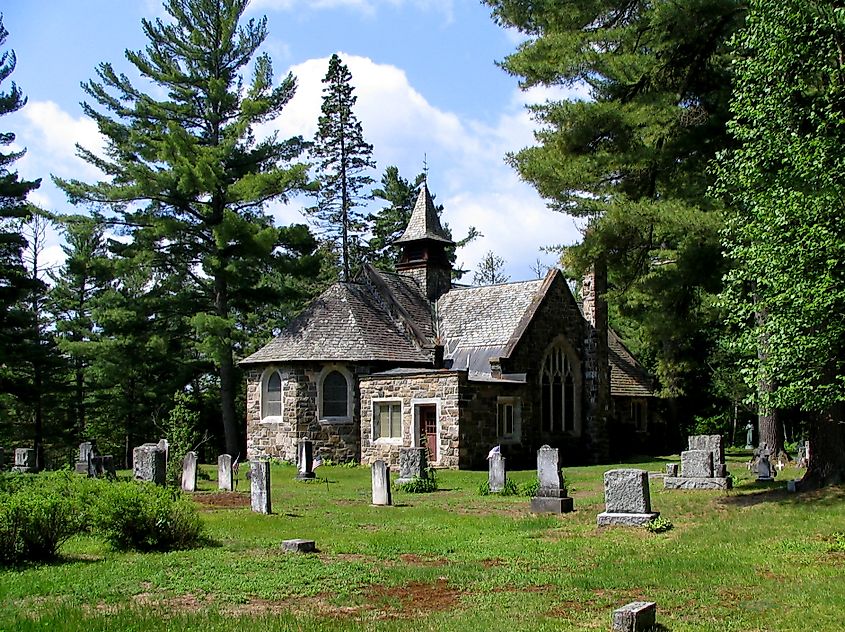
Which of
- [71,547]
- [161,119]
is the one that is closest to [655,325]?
[71,547]

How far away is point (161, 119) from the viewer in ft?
111

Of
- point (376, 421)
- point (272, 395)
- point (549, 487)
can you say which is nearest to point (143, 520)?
point (549, 487)

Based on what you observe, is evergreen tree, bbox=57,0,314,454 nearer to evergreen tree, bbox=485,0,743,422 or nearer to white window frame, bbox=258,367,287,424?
white window frame, bbox=258,367,287,424

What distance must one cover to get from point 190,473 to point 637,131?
496 inches

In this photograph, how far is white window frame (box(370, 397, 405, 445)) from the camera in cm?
2686

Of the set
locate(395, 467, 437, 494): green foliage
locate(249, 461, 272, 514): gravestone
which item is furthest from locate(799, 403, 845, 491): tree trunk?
locate(249, 461, 272, 514): gravestone

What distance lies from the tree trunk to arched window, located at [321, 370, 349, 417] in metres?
15.8

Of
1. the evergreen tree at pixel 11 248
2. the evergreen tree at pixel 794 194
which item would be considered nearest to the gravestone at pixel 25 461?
the evergreen tree at pixel 11 248

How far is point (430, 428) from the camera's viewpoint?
26.2 meters

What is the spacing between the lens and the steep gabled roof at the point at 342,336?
92.9 ft

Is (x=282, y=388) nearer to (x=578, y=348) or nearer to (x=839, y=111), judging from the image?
(x=578, y=348)

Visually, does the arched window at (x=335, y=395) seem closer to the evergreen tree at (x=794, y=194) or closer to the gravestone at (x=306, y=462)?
the gravestone at (x=306, y=462)

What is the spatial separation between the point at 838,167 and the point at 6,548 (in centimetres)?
1216

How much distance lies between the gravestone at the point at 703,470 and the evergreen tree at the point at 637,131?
12.7 feet
